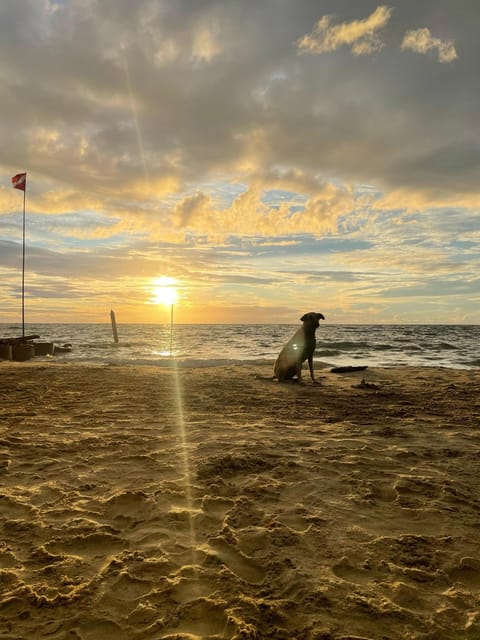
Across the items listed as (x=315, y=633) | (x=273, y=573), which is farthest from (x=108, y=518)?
(x=315, y=633)

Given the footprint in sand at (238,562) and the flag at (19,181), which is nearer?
the footprint in sand at (238,562)

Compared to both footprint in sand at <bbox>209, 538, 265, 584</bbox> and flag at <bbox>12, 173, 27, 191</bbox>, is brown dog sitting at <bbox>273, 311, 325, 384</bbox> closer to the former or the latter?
footprint in sand at <bbox>209, 538, 265, 584</bbox>

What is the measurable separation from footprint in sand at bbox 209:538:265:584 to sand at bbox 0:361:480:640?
0.04 ft

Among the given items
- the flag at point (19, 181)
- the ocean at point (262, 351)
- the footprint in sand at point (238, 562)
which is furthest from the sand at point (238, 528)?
the flag at point (19, 181)

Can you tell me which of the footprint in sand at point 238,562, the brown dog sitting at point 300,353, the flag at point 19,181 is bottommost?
the footprint in sand at point 238,562

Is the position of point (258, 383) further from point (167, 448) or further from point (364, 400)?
point (167, 448)

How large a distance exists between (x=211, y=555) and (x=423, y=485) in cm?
226

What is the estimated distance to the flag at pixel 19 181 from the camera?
17.7 meters

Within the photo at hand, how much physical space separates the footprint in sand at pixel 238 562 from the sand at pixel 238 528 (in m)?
0.01

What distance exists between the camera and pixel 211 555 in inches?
105

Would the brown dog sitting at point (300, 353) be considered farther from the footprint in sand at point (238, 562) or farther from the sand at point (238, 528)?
the footprint in sand at point (238, 562)

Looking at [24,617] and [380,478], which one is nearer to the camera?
[24,617]

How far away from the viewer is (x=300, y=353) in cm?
1108

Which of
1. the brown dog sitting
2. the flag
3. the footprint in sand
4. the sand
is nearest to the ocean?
the brown dog sitting
